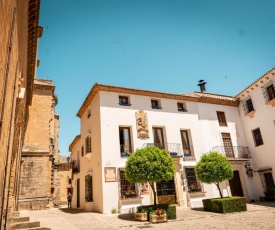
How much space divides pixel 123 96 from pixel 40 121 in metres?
8.85

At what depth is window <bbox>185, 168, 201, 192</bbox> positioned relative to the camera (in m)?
17.1

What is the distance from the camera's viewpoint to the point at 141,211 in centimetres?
1205

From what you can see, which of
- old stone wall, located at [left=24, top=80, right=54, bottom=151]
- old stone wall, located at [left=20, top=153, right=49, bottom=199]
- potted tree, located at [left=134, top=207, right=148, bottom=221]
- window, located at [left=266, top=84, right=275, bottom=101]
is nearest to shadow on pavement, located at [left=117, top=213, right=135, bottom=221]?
potted tree, located at [left=134, top=207, right=148, bottom=221]

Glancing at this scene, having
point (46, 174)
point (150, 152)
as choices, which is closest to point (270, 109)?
point (150, 152)

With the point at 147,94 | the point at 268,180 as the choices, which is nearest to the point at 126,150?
the point at 147,94

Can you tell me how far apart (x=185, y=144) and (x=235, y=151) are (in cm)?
496

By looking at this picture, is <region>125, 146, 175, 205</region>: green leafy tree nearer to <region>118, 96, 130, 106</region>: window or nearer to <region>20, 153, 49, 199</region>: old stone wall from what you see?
<region>118, 96, 130, 106</region>: window

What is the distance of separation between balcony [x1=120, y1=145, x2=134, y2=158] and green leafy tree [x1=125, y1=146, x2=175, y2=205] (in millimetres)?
2869

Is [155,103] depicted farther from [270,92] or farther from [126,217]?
[270,92]

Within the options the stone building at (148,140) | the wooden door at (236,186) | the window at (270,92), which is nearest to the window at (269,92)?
the window at (270,92)

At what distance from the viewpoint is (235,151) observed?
19891mm

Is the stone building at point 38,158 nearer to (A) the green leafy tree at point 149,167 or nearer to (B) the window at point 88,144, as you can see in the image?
(B) the window at point 88,144

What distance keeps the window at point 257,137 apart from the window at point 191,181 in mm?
6822

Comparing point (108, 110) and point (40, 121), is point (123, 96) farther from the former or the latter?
point (40, 121)
